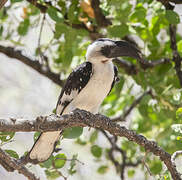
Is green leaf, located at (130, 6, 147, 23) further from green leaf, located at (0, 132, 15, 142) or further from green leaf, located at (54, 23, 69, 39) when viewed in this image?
green leaf, located at (0, 132, 15, 142)

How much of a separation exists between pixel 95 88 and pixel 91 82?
0.18 feet

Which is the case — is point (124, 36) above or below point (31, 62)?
above

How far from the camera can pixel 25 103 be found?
762cm

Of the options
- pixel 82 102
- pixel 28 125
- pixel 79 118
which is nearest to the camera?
pixel 28 125

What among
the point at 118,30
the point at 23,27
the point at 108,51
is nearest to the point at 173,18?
the point at 118,30

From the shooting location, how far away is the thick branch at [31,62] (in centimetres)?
409

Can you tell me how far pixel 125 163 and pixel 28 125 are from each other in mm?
2521

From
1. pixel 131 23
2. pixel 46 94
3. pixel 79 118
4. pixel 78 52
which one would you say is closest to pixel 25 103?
pixel 46 94

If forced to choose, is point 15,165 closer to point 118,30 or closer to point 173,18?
point 118,30

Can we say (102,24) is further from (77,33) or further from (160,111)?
(160,111)

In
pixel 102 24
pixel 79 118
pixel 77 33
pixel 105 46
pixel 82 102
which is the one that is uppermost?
pixel 102 24

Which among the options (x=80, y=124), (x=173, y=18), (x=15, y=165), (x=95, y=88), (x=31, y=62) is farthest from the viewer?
(x=31, y=62)

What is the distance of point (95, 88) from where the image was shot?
300 centimetres

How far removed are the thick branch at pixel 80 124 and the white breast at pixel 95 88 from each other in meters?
0.35
